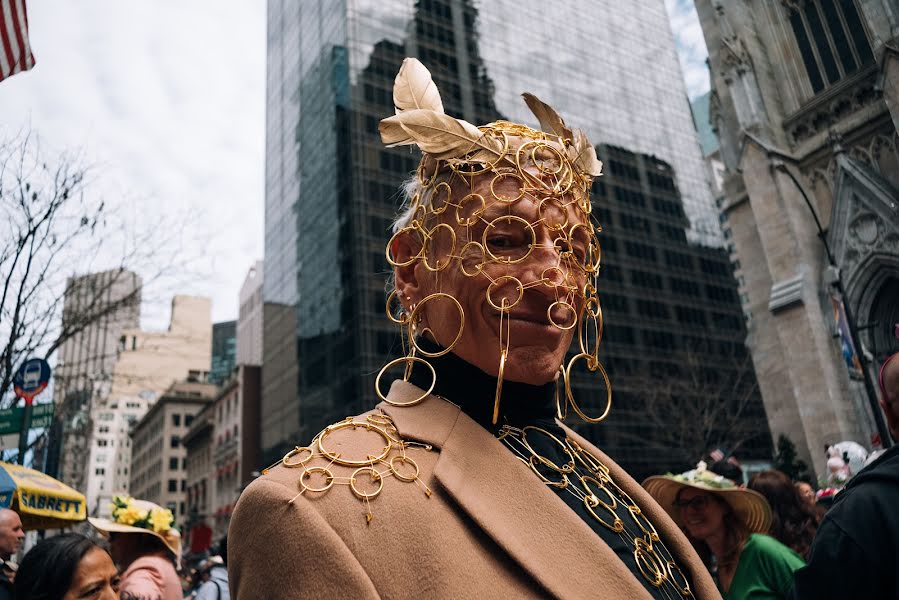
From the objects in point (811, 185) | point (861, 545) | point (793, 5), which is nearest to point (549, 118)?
point (861, 545)

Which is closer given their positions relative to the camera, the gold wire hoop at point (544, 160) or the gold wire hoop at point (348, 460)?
the gold wire hoop at point (348, 460)

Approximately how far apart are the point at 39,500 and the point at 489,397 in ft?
20.8

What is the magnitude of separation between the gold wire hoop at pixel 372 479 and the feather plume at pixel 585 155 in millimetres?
1227

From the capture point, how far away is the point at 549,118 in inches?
86.3

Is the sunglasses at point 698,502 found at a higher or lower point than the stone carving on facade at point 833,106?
lower

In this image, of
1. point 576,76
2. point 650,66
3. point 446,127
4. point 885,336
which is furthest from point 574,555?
point 650,66

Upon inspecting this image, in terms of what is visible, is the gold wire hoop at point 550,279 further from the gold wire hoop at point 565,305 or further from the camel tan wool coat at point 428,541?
the camel tan wool coat at point 428,541

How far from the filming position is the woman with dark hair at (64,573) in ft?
10.9

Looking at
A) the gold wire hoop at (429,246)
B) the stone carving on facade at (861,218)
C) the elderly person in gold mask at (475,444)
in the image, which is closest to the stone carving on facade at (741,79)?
the stone carving on facade at (861,218)

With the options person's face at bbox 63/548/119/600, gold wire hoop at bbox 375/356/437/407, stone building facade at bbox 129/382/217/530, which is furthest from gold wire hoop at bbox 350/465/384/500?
stone building facade at bbox 129/382/217/530

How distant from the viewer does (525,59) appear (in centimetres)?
5344

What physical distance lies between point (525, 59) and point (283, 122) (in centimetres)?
2243

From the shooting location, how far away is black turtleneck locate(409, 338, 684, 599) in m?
1.81

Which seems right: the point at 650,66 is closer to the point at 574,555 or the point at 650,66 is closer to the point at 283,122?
the point at 283,122
